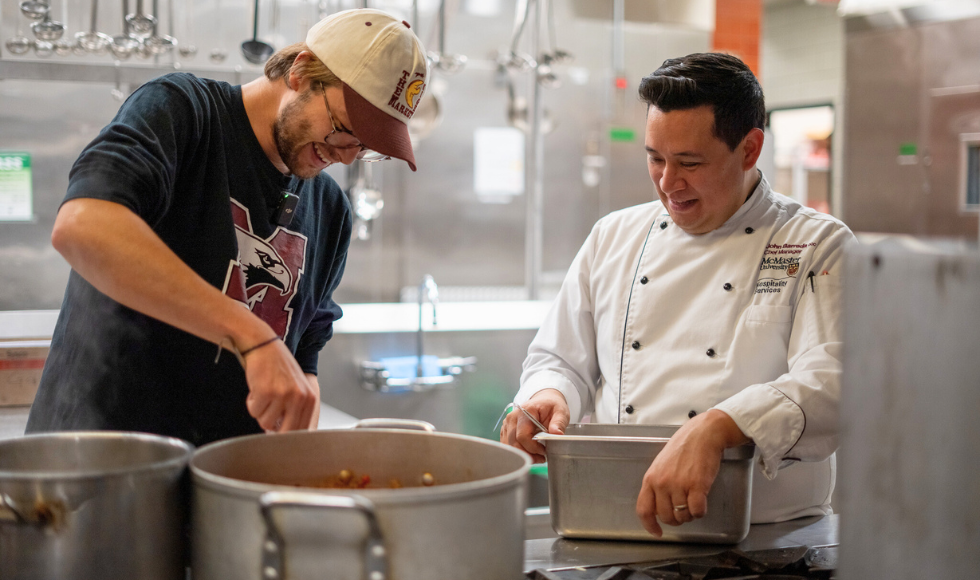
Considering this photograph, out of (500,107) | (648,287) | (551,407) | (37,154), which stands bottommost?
(551,407)

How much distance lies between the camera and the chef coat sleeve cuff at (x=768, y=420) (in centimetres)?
126

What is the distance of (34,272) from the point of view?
355cm

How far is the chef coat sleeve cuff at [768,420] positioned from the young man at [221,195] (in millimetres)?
650

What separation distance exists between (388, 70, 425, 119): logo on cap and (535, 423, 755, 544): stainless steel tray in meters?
0.56

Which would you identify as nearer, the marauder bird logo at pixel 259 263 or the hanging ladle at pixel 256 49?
the marauder bird logo at pixel 259 263

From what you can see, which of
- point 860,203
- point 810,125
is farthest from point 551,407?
point 810,125

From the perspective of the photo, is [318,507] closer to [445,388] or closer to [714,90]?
[714,90]

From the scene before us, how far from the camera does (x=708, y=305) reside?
1.60 metres

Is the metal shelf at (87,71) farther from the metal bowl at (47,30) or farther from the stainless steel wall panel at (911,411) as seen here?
the stainless steel wall panel at (911,411)

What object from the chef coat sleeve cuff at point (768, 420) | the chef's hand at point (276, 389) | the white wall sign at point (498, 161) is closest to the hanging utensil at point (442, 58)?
the white wall sign at point (498, 161)

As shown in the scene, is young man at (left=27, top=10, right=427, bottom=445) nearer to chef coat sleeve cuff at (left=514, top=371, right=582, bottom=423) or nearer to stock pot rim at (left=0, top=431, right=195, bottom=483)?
stock pot rim at (left=0, top=431, right=195, bottom=483)

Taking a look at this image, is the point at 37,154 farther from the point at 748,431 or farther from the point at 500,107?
the point at 748,431

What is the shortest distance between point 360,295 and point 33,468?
11.9 ft

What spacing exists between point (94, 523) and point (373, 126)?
750 mm
